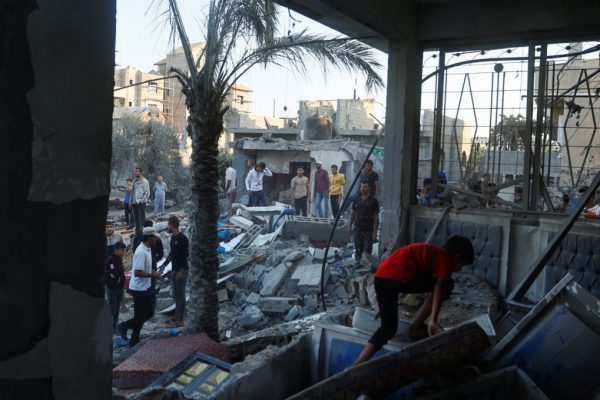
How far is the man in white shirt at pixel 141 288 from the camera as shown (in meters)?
8.62

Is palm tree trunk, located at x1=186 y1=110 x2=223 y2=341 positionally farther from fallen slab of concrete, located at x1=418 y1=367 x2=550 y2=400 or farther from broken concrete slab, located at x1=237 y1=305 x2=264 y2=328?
fallen slab of concrete, located at x1=418 y1=367 x2=550 y2=400

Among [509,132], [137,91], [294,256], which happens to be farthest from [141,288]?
[137,91]

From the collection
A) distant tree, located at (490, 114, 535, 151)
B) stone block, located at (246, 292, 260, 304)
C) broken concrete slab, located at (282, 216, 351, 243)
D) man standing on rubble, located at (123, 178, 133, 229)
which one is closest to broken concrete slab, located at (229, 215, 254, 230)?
broken concrete slab, located at (282, 216, 351, 243)

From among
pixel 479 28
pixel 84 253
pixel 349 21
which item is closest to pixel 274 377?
pixel 84 253

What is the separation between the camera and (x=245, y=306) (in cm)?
1131

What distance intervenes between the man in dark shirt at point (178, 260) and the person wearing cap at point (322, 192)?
7565 mm

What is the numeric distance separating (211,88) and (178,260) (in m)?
3.12

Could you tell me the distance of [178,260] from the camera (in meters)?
9.91

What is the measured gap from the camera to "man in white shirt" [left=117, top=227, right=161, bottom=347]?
28.3 ft

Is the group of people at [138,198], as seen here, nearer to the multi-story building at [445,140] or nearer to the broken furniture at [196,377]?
the multi-story building at [445,140]

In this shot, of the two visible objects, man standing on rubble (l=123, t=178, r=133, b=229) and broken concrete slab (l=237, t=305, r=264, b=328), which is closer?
broken concrete slab (l=237, t=305, r=264, b=328)

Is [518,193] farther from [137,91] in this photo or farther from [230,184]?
[137,91]

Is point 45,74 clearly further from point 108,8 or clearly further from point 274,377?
point 274,377

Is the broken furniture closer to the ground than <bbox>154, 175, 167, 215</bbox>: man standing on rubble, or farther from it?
closer to the ground
